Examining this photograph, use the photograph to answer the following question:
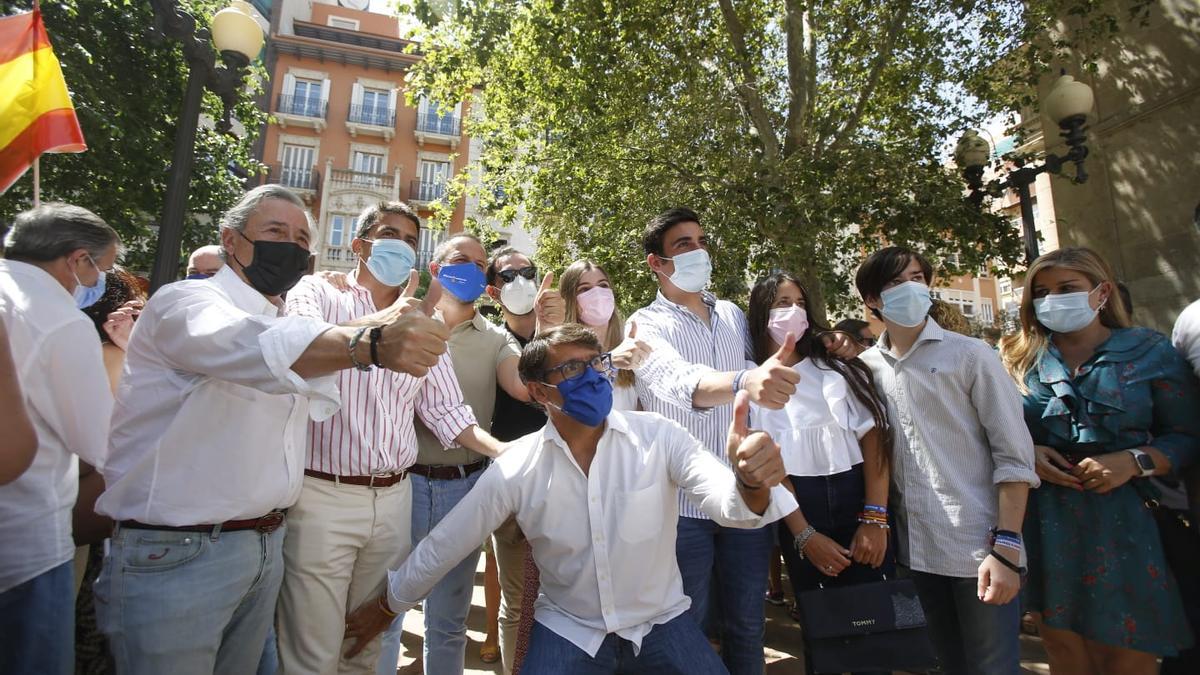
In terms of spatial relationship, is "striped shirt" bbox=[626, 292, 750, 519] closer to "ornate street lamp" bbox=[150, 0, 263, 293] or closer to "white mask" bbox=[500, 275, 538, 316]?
"white mask" bbox=[500, 275, 538, 316]

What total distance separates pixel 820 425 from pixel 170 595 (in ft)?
8.28

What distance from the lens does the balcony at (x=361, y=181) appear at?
89.5ft

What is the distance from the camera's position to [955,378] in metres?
2.70

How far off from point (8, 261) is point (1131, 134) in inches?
408

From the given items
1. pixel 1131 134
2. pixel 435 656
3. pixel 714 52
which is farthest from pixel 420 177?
pixel 435 656

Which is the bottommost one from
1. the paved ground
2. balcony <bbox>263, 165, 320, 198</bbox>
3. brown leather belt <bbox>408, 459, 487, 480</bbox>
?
the paved ground

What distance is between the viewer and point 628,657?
2084 mm

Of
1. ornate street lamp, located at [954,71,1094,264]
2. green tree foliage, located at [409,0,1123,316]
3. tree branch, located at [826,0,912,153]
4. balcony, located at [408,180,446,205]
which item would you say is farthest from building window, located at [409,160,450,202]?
ornate street lamp, located at [954,71,1094,264]

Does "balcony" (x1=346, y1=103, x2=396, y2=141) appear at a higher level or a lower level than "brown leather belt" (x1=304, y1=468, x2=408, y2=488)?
higher

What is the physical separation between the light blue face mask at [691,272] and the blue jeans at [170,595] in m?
2.09

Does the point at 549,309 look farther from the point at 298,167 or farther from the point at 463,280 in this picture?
the point at 298,167

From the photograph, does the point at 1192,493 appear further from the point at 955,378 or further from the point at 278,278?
the point at 278,278

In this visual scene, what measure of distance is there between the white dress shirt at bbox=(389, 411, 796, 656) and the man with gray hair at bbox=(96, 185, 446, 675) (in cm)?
52

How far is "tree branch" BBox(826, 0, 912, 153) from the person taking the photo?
823 centimetres
